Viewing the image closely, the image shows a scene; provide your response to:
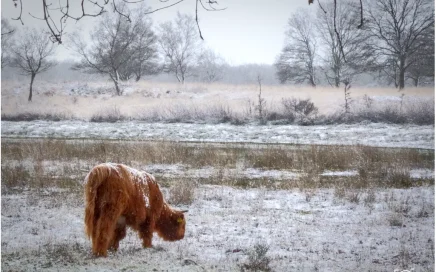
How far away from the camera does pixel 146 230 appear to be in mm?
5035

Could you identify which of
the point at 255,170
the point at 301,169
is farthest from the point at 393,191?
the point at 255,170

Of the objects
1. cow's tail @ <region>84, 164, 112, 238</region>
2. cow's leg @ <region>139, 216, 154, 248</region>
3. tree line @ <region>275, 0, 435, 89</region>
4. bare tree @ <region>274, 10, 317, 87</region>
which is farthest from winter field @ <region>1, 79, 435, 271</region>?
tree line @ <region>275, 0, 435, 89</region>

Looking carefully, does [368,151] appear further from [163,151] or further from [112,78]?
[112,78]

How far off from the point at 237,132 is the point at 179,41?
4.77m

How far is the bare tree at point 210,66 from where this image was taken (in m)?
14.0

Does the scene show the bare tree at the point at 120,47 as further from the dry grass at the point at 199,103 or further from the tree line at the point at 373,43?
the tree line at the point at 373,43

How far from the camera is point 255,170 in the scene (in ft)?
34.6

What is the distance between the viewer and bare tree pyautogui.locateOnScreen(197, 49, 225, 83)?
14.0m

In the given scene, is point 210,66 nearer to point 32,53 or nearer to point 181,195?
point 32,53

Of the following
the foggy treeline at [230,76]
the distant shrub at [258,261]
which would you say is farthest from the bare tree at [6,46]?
the distant shrub at [258,261]

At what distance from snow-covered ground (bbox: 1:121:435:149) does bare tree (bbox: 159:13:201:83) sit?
2450 mm

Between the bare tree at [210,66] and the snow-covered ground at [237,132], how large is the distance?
74.6 inches

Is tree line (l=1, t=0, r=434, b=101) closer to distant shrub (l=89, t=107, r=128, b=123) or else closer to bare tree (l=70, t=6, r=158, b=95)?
bare tree (l=70, t=6, r=158, b=95)

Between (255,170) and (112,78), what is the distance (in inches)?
232
